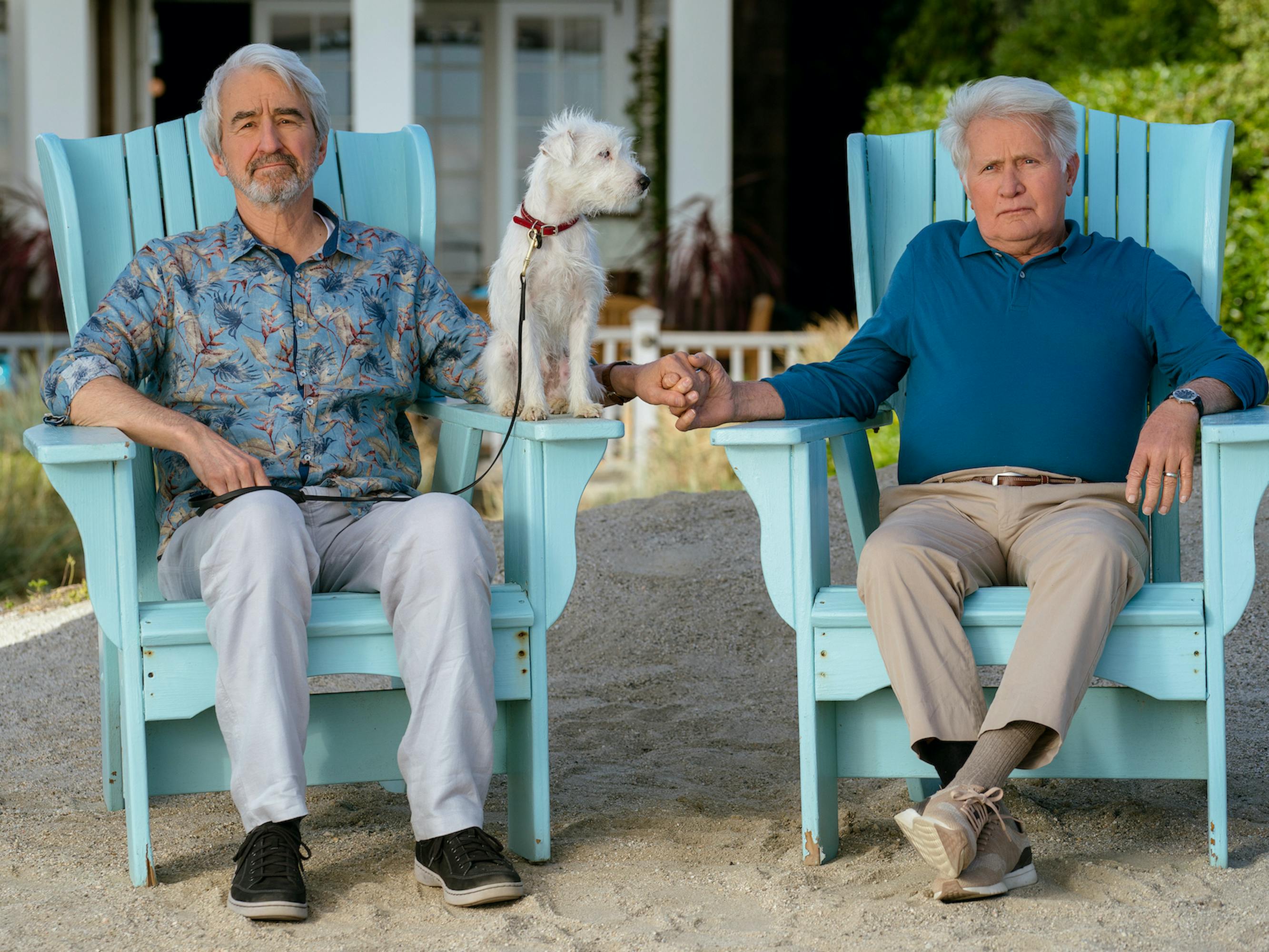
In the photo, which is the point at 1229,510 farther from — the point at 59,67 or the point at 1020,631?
the point at 59,67

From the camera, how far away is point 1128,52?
794 centimetres

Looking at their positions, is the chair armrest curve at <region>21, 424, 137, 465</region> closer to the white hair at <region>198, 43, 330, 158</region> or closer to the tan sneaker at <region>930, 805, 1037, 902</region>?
the white hair at <region>198, 43, 330, 158</region>

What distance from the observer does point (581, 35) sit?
9086 millimetres

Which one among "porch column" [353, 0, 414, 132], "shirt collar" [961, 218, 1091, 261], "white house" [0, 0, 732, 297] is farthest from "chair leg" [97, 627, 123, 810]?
"white house" [0, 0, 732, 297]

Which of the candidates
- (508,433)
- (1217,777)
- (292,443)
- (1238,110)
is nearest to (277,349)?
(292,443)

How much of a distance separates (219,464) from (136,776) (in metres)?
0.53

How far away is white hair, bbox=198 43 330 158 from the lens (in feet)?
8.89

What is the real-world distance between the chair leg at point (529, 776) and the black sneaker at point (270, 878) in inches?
15.8

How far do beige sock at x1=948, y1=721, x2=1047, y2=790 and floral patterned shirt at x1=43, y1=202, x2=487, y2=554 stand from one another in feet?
3.80

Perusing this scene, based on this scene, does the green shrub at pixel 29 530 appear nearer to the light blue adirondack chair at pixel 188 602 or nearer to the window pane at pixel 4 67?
the light blue adirondack chair at pixel 188 602

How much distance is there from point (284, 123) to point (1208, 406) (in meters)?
1.75

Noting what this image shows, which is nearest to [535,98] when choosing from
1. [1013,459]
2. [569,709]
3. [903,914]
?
[569,709]

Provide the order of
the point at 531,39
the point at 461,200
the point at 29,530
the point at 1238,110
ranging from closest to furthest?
the point at 29,530 → the point at 1238,110 → the point at 531,39 → the point at 461,200

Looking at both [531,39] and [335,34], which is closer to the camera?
[531,39]
